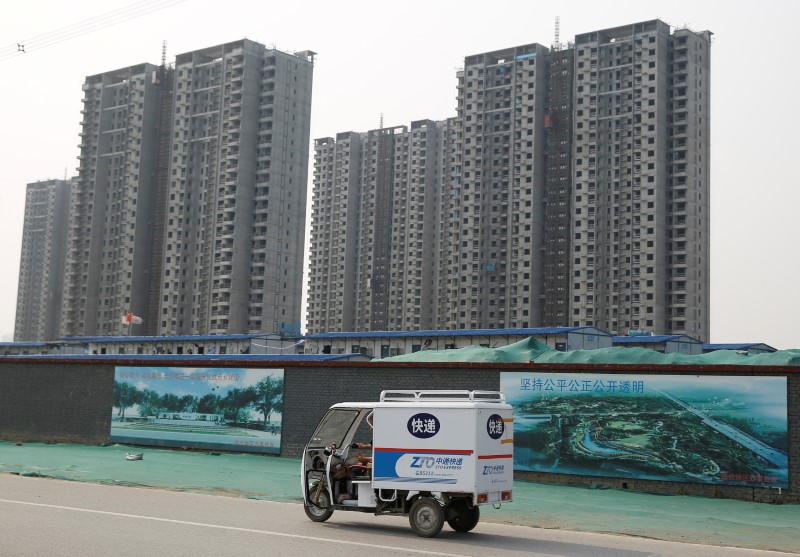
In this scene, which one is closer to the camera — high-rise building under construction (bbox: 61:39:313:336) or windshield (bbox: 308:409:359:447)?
windshield (bbox: 308:409:359:447)

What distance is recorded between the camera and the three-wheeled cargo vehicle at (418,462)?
1551 cm

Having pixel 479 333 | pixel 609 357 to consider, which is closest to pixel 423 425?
pixel 609 357

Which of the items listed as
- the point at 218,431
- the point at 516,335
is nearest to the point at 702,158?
the point at 516,335

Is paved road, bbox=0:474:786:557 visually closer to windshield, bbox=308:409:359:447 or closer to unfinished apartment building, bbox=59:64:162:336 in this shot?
windshield, bbox=308:409:359:447

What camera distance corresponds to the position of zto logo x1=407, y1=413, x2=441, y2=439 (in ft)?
52.0

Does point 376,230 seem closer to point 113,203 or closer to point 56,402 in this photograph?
point 113,203

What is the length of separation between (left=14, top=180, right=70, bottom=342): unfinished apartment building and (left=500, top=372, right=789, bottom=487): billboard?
173m

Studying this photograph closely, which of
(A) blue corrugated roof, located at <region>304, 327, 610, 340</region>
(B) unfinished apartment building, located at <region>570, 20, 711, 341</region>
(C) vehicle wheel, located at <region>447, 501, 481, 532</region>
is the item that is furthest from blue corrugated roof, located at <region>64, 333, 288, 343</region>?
(C) vehicle wheel, located at <region>447, 501, 481, 532</region>

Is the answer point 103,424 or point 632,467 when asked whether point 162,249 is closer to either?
point 103,424

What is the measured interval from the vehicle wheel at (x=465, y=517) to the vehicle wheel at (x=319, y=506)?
2270 millimetres

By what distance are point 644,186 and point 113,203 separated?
3331 inches

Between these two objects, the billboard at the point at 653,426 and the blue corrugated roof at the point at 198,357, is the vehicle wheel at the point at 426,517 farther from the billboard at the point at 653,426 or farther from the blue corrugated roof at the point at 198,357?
the blue corrugated roof at the point at 198,357

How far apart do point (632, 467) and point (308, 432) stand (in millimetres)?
11400

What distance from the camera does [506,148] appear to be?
136 meters
